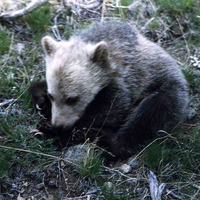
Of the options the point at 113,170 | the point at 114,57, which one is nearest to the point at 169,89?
the point at 114,57

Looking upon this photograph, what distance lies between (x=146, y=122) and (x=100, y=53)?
40.5 inches

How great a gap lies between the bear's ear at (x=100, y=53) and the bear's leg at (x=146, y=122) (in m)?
0.78

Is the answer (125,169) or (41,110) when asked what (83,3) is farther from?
(125,169)

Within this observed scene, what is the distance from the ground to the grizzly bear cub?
0.22 metres

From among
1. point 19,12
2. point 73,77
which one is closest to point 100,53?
point 73,77

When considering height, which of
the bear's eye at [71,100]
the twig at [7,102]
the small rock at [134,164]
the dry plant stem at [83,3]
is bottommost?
the small rock at [134,164]

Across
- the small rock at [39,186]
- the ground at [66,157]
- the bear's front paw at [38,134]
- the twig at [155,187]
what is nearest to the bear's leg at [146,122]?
the ground at [66,157]

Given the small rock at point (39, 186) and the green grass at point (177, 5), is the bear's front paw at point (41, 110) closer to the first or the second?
the small rock at point (39, 186)

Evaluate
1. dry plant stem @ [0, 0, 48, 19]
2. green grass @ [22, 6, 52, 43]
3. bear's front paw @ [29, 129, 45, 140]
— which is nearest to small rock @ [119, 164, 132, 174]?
bear's front paw @ [29, 129, 45, 140]

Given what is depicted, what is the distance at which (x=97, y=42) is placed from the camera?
4855mm

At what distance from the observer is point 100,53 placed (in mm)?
4469

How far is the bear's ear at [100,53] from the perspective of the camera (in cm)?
440

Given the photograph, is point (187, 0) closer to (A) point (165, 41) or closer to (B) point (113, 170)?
(A) point (165, 41)

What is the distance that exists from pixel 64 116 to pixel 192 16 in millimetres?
3588
